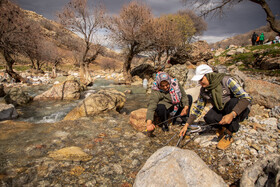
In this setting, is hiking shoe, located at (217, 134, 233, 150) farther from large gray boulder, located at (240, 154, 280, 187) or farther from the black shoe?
the black shoe

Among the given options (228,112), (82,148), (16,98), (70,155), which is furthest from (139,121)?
(16,98)

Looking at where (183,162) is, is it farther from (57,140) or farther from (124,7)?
(124,7)

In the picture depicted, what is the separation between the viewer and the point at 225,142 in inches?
110

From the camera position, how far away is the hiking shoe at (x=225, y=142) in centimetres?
274

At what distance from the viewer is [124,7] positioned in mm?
19297

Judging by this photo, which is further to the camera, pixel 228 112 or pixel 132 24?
pixel 132 24

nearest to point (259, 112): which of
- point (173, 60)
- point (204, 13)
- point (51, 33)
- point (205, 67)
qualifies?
point (205, 67)

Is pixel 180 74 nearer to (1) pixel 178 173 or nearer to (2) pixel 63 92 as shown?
(2) pixel 63 92

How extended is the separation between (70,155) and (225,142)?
3.00m

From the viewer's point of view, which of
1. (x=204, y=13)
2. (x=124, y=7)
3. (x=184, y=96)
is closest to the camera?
(x=184, y=96)

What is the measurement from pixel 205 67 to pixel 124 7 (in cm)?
2036

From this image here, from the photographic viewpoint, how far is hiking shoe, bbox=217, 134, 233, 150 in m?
2.74

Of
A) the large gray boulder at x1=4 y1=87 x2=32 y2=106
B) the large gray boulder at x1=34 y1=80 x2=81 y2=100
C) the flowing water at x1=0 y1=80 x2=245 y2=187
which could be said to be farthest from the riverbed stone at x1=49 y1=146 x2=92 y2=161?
the large gray boulder at x1=34 y1=80 x2=81 y2=100

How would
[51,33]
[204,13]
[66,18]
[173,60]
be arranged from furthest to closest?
[51,33] → [173,60] → [66,18] → [204,13]
